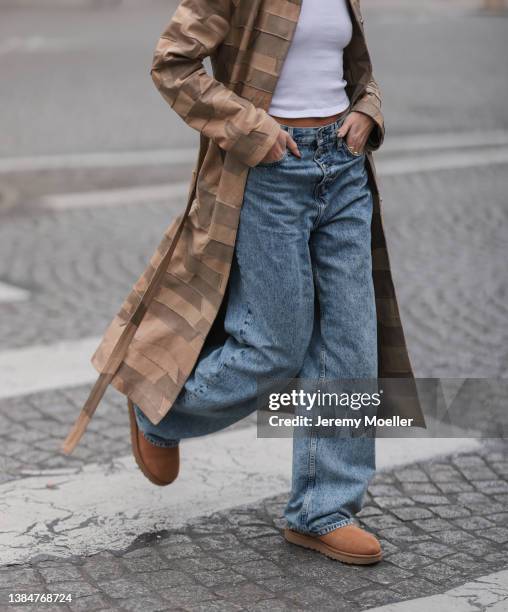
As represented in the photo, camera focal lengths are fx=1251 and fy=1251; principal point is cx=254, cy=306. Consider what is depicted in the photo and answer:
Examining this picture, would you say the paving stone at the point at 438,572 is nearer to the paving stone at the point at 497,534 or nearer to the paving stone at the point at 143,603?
the paving stone at the point at 497,534

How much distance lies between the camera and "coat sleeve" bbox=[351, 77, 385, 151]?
350cm

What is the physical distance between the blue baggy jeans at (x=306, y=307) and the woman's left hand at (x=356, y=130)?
0.07 feet

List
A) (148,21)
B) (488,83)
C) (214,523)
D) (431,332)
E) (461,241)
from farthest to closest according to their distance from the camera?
1. (148,21)
2. (488,83)
3. (461,241)
4. (431,332)
5. (214,523)

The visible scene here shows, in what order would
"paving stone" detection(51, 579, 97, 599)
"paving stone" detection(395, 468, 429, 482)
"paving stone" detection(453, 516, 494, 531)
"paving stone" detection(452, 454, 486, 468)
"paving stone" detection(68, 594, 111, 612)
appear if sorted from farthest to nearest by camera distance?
1. "paving stone" detection(452, 454, 486, 468)
2. "paving stone" detection(395, 468, 429, 482)
3. "paving stone" detection(453, 516, 494, 531)
4. "paving stone" detection(51, 579, 97, 599)
5. "paving stone" detection(68, 594, 111, 612)

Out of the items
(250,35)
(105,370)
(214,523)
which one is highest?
(250,35)

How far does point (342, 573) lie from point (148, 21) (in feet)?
57.1

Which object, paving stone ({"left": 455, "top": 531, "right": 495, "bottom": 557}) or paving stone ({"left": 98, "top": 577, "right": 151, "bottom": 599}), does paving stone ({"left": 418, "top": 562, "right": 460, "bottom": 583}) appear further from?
paving stone ({"left": 98, "top": 577, "right": 151, "bottom": 599})

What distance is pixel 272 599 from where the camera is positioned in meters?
3.31

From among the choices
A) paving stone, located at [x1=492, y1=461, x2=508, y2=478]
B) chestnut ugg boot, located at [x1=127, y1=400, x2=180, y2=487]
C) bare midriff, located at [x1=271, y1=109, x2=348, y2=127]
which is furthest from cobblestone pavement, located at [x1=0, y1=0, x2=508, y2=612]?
bare midriff, located at [x1=271, y1=109, x2=348, y2=127]

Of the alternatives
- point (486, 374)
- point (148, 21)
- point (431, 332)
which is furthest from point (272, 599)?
point (148, 21)

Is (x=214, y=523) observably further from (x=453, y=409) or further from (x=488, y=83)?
(x=488, y=83)

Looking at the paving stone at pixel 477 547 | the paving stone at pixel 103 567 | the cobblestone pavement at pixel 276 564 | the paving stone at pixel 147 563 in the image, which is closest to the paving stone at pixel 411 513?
the cobblestone pavement at pixel 276 564

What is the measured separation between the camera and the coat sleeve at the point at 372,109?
350cm

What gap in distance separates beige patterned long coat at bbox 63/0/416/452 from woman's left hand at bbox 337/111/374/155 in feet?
0.09
